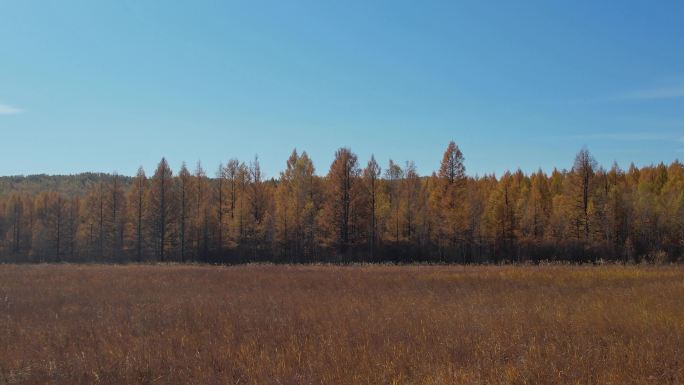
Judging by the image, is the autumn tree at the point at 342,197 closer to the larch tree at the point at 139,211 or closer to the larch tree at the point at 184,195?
the larch tree at the point at 184,195

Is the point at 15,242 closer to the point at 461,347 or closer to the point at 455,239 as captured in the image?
the point at 455,239

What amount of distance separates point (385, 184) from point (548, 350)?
218 feet

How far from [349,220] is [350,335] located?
4471cm

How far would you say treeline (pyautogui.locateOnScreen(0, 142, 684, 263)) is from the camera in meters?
53.0

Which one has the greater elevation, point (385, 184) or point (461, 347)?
point (385, 184)

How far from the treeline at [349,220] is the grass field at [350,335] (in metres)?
34.6

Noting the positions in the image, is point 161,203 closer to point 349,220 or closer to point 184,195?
point 184,195

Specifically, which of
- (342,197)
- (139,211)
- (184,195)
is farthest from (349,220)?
(139,211)

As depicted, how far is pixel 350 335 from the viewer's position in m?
9.17

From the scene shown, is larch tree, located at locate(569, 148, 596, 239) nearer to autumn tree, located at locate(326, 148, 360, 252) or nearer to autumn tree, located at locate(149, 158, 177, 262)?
autumn tree, located at locate(326, 148, 360, 252)

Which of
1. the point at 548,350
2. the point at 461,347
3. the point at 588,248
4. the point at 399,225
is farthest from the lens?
the point at 399,225

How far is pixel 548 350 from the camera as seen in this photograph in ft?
25.1

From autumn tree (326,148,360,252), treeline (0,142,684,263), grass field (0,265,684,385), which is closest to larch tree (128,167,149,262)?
treeline (0,142,684,263)

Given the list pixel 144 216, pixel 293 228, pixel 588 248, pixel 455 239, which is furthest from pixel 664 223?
pixel 144 216
